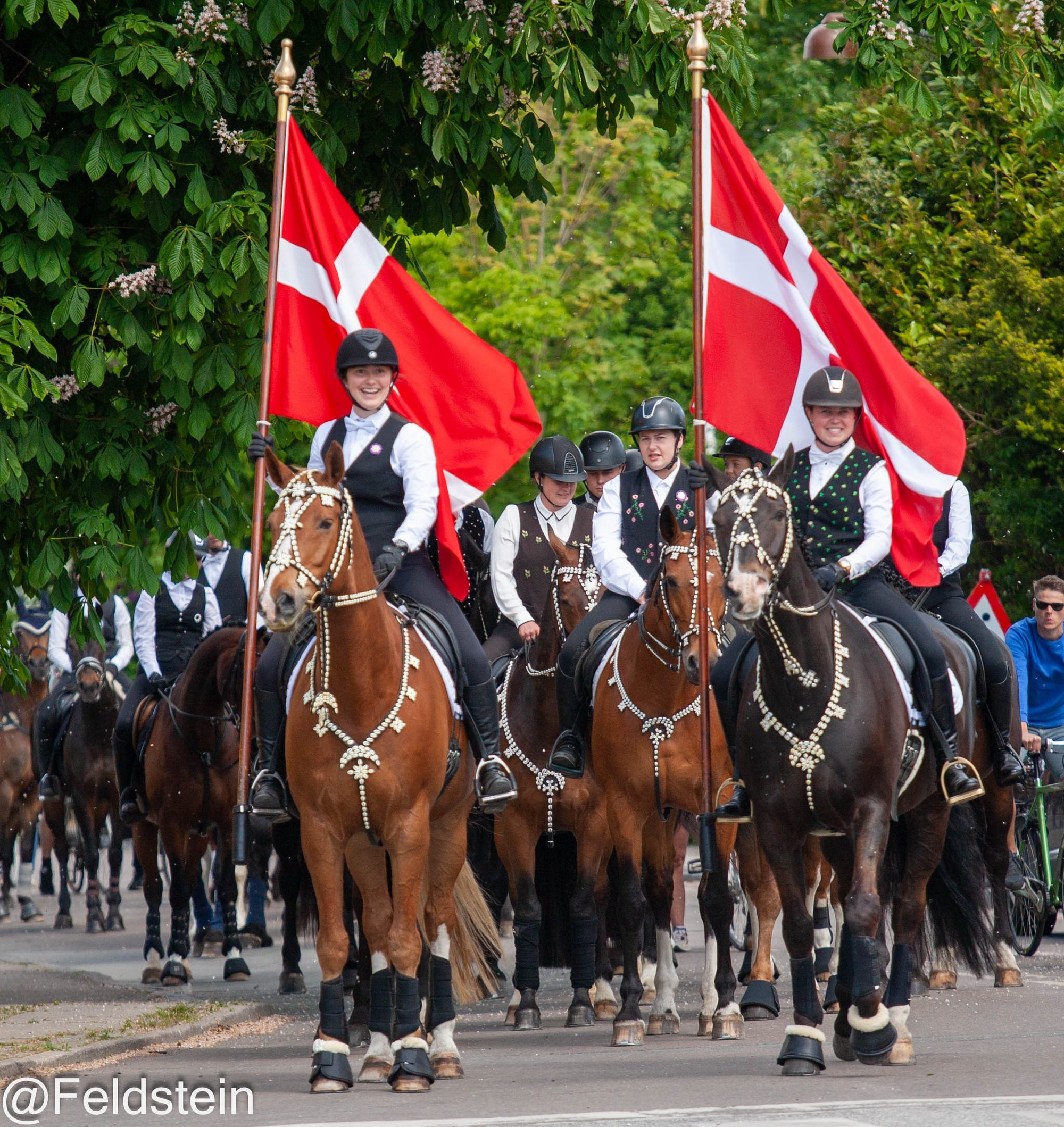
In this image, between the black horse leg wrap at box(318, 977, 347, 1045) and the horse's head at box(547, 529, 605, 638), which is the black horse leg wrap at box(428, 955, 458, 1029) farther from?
the horse's head at box(547, 529, 605, 638)

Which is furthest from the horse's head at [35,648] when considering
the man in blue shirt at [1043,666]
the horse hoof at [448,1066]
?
the horse hoof at [448,1066]

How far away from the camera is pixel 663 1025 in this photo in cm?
1105

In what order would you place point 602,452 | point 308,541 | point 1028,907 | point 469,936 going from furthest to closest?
1. point 1028,907
2. point 602,452
3. point 469,936
4. point 308,541

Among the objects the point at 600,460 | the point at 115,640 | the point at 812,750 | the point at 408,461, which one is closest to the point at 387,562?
the point at 408,461

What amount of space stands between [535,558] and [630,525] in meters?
1.55

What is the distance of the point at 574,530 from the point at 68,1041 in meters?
4.68

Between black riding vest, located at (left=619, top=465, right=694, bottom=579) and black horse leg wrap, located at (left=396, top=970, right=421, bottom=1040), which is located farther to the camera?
black riding vest, located at (left=619, top=465, right=694, bottom=579)

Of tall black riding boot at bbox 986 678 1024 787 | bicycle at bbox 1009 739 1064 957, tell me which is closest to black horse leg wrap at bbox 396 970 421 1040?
tall black riding boot at bbox 986 678 1024 787

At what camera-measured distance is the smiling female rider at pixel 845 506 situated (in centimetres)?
984

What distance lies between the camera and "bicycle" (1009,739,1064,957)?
14.3 metres

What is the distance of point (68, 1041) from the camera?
1053 centimetres

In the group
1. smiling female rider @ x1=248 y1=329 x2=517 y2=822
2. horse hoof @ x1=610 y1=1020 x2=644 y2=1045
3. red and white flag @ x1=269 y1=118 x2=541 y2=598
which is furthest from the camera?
red and white flag @ x1=269 y1=118 x2=541 y2=598

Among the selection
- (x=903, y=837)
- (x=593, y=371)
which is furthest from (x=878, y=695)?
(x=593, y=371)

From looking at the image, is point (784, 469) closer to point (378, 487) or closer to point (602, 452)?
point (378, 487)
